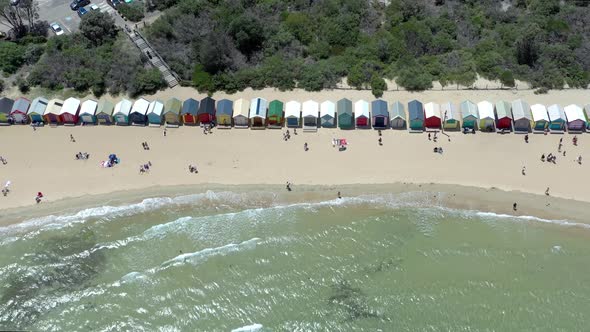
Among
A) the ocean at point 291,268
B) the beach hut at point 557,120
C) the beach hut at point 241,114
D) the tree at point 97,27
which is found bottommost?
the ocean at point 291,268

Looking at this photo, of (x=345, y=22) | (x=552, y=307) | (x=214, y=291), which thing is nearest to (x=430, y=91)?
(x=345, y=22)

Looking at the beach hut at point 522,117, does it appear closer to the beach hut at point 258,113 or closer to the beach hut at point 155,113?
the beach hut at point 258,113

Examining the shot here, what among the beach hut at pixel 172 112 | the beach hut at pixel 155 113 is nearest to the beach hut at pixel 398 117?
the beach hut at pixel 172 112

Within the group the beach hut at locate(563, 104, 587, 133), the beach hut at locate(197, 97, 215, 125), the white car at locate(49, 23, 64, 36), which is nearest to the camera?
the beach hut at locate(563, 104, 587, 133)

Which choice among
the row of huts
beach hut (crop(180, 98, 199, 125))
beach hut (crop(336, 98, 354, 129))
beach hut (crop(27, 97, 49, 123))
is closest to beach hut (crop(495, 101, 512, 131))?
the row of huts

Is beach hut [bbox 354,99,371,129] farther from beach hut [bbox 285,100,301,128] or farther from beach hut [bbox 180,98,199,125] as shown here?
beach hut [bbox 180,98,199,125]

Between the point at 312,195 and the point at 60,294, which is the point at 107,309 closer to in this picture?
the point at 60,294

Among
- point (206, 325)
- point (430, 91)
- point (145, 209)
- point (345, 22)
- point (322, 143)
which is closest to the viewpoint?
point (206, 325)
